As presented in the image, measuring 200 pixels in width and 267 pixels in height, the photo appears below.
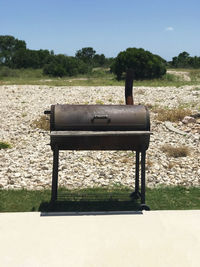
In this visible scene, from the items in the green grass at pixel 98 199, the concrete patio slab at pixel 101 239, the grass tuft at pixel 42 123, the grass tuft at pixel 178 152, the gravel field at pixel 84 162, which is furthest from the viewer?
the grass tuft at pixel 42 123

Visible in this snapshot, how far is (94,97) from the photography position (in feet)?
51.1

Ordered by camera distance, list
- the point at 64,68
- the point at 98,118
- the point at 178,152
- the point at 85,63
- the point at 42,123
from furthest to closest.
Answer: the point at 85,63 → the point at 64,68 → the point at 42,123 → the point at 178,152 → the point at 98,118

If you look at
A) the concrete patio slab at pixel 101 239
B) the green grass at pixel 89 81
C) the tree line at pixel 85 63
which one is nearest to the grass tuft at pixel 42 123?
the tree line at pixel 85 63

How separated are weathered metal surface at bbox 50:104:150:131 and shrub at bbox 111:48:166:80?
85.0 feet

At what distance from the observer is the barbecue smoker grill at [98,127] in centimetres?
471

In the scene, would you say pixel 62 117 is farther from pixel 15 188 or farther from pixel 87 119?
pixel 15 188

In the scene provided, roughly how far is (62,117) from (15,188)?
6.94 ft

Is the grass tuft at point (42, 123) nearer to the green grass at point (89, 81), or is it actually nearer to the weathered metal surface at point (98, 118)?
the weathered metal surface at point (98, 118)

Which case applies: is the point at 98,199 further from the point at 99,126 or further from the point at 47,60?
the point at 47,60

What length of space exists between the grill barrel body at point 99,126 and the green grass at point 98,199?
3.29 ft

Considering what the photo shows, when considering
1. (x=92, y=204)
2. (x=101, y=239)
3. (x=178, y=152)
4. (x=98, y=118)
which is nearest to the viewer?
(x=101, y=239)

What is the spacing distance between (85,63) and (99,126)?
46427 millimetres

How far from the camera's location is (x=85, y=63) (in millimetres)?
50125

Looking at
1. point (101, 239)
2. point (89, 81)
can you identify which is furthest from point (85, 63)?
Answer: point (101, 239)
